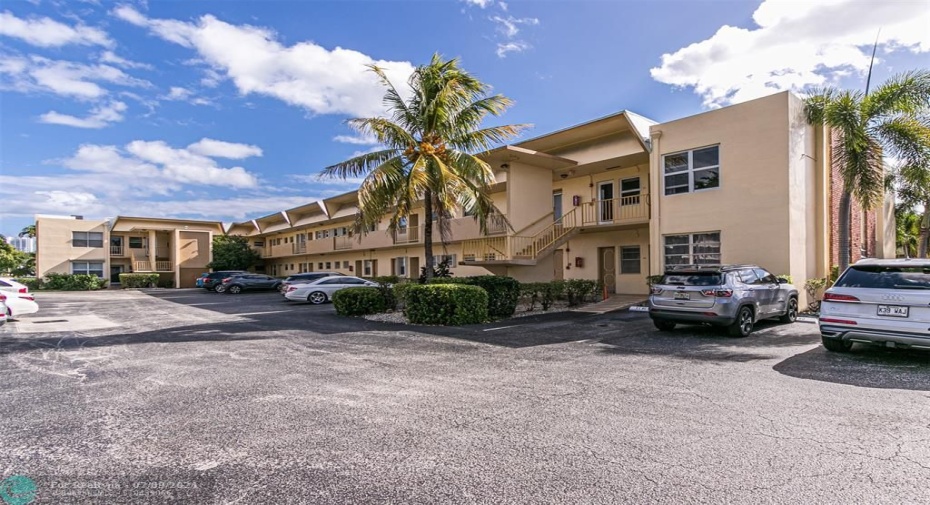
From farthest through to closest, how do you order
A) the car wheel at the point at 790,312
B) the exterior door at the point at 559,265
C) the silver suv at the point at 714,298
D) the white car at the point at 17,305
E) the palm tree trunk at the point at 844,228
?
the exterior door at the point at 559,265, the white car at the point at 17,305, the palm tree trunk at the point at 844,228, the car wheel at the point at 790,312, the silver suv at the point at 714,298

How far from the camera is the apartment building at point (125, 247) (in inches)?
1506

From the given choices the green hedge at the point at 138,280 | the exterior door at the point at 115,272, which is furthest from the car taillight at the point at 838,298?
the exterior door at the point at 115,272

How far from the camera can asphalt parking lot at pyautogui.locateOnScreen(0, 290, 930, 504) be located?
3320 millimetres

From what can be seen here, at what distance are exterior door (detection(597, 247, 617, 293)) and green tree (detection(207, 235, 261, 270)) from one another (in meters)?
35.4

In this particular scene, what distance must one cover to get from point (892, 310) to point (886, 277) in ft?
2.08

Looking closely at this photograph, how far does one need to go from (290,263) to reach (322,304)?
27388 mm

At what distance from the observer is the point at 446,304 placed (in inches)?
490

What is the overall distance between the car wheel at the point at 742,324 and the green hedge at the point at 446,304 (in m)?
6.02

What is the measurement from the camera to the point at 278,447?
13.3ft

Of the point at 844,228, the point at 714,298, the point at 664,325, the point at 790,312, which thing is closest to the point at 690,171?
the point at 844,228

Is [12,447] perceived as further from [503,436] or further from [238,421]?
[503,436]

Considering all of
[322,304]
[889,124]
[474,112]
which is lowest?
[322,304]

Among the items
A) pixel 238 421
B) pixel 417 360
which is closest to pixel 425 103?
pixel 417 360

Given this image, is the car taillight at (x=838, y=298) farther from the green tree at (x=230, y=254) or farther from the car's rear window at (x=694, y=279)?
the green tree at (x=230, y=254)
